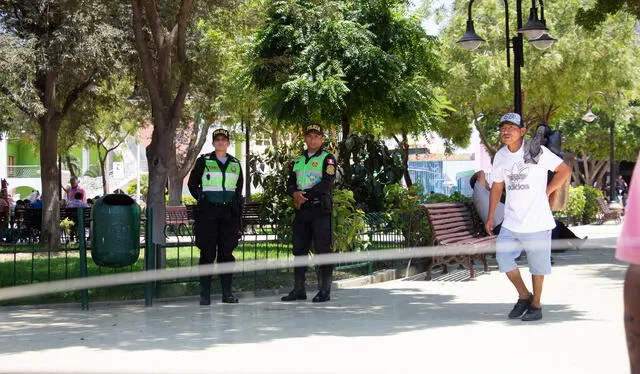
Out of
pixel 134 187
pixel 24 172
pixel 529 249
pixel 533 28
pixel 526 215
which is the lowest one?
pixel 529 249

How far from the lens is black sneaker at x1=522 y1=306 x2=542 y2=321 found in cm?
913

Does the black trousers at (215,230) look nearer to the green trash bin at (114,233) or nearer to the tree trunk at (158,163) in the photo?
the green trash bin at (114,233)

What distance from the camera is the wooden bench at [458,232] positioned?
44.1ft

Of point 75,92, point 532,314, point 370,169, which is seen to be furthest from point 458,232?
point 75,92

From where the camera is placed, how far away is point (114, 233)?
426 inches

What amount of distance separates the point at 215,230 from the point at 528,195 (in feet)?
11.6

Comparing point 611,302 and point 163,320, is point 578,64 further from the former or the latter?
point 163,320

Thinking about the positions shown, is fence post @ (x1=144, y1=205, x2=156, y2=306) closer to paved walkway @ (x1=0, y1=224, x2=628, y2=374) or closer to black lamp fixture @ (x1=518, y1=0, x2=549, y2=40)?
paved walkway @ (x1=0, y1=224, x2=628, y2=374)

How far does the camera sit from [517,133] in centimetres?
945

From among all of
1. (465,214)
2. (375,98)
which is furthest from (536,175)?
(375,98)

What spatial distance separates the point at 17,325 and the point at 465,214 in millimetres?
7682

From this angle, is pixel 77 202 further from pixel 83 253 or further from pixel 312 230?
pixel 312 230

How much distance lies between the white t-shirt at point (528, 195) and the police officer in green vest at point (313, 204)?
2.43 meters

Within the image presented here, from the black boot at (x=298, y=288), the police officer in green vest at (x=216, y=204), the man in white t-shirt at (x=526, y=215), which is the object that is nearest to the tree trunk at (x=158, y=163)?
the police officer in green vest at (x=216, y=204)
